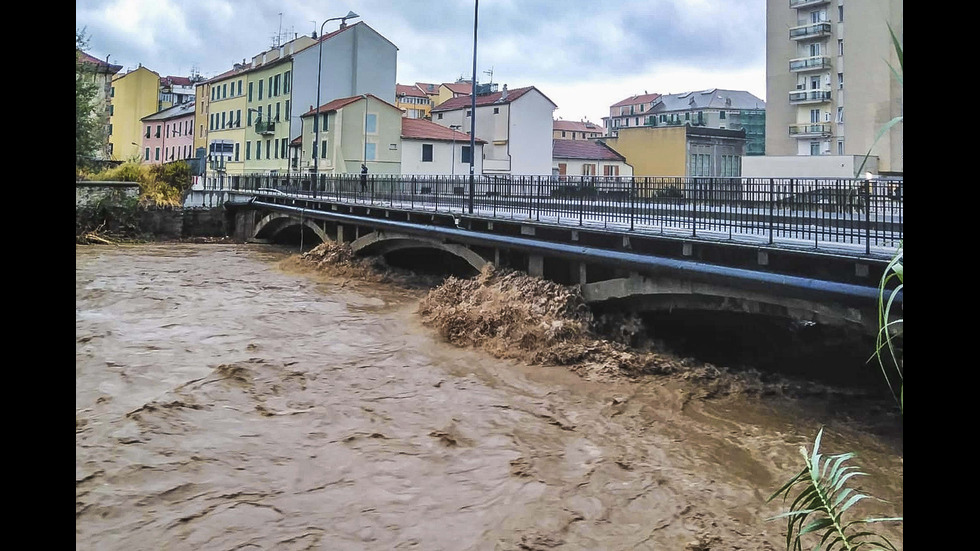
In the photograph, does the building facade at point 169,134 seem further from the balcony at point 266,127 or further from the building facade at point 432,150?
the building facade at point 432,150

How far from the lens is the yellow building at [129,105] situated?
59.2 meters

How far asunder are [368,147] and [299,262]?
16.2m

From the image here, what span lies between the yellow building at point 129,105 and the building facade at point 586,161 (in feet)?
109

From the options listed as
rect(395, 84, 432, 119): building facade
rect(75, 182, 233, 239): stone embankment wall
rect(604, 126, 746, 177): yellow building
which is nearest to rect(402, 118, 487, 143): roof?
rect(604, 126, 746, 177): yellow building

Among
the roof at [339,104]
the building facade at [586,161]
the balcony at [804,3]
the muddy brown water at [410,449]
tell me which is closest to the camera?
the muddy brown water at [410,449]

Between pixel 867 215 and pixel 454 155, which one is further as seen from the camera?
pixel 454 155

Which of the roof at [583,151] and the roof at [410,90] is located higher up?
the roof at [410,90]

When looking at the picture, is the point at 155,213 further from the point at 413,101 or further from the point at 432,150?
the point at 413,101

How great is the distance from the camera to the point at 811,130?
35.8 m

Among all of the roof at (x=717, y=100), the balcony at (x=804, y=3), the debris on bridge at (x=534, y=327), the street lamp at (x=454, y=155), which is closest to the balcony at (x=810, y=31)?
the balcony at (x=804, y=3)

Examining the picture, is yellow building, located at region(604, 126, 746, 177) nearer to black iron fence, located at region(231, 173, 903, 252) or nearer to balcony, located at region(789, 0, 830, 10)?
balcony, located at region(789, 0, 830, 10)

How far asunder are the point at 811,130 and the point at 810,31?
4490mm

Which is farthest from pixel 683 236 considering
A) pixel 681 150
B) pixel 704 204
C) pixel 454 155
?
pixel 681 150
